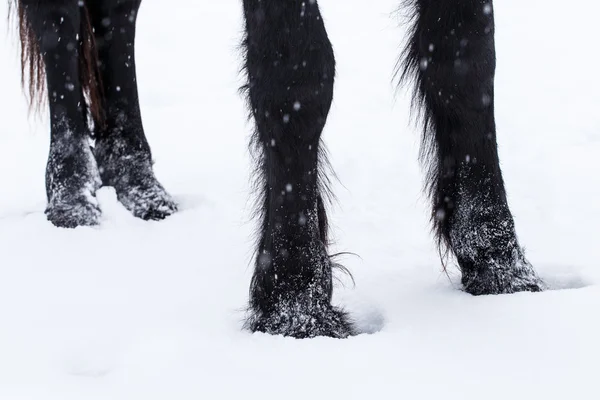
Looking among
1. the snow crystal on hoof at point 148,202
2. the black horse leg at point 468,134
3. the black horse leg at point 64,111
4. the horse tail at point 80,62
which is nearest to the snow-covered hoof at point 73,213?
the black horse leg at point 64,111

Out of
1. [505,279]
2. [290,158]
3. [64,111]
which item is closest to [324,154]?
[290,158]

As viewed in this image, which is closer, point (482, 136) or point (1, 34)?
point (482, 136)

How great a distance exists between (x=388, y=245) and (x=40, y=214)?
1.08 metres

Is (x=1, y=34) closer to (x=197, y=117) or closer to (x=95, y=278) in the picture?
(x=197, y=117)

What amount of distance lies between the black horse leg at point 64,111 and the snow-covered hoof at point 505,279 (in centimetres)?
119

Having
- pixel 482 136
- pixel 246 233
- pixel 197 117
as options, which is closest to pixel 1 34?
pixel 197 117

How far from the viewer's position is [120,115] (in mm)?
2643

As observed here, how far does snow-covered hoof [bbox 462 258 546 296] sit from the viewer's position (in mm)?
1775

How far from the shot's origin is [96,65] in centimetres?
257

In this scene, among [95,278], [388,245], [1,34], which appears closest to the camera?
[95,278]

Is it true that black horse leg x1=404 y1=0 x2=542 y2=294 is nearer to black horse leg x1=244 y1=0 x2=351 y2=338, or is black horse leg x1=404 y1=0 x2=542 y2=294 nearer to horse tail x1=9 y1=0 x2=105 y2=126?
black horse leg x1=244 y1=0 x2=351 y2=338

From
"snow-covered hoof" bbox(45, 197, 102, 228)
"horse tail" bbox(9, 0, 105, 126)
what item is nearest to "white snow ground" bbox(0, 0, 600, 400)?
"snow-covered hoof" bbox(45, 197, 102, 228)

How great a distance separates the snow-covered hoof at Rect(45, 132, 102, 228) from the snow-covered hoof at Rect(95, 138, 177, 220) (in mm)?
118

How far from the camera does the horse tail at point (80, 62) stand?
251 centimetres
